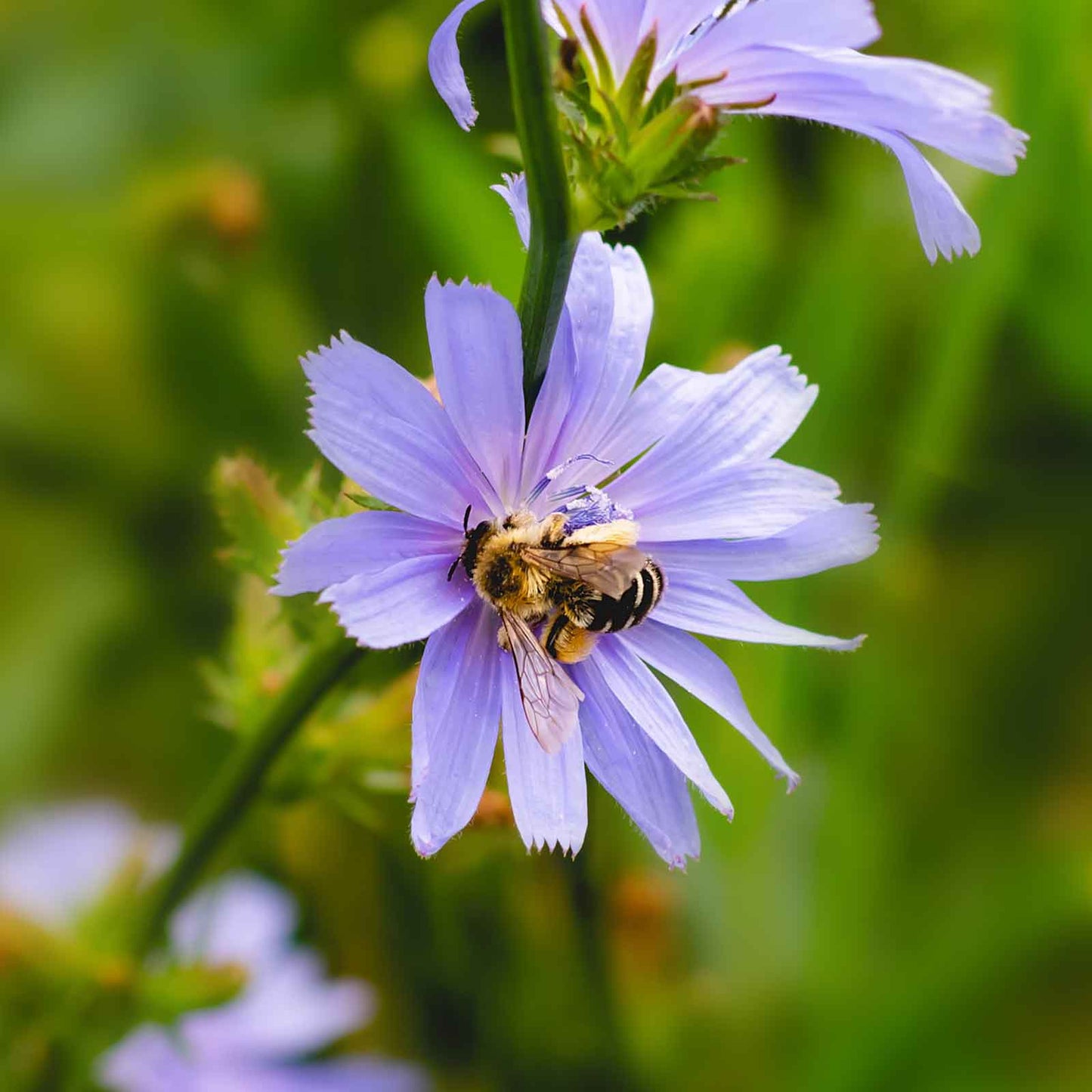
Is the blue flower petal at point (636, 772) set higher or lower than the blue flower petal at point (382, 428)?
lower

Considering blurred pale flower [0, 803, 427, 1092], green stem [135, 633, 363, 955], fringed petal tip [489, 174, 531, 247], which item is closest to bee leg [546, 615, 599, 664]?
green stem [135, 633, 363, 955]

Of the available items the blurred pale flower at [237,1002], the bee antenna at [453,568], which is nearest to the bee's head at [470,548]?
the bee antenna at [453,568]

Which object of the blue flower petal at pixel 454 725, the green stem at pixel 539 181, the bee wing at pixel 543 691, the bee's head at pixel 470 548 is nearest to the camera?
the green stem at pixel 539 181

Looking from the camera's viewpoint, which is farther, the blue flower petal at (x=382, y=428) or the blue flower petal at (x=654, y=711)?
the blue flower petal at (x=654, y=711)

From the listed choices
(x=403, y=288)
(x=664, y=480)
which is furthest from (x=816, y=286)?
(x=664, y=480)

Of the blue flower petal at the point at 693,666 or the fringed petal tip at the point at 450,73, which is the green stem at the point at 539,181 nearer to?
the fringed petal tip at the point at 450,73

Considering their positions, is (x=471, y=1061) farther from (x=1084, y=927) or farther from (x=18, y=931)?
(x=1084, y=927)

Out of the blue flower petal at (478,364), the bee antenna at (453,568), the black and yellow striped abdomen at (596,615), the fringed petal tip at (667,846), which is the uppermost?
the blue flower petal at (478,364)
